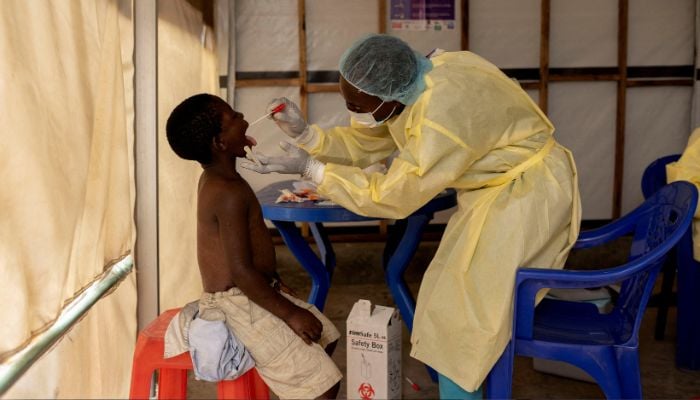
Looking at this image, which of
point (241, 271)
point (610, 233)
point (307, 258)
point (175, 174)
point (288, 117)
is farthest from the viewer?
point (175, 174)

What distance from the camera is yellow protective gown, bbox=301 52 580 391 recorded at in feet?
5.84

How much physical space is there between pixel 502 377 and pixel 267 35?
130 inches

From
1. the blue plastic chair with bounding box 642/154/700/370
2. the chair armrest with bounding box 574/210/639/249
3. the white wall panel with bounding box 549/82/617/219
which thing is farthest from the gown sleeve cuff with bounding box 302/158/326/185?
the white wall panel with bounding box 549/82/617/219

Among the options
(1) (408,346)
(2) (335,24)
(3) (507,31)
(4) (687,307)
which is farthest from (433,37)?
(4) (687,307)

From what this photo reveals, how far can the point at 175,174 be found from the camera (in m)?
3.28

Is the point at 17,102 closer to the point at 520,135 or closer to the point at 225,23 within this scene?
the point at 520,135

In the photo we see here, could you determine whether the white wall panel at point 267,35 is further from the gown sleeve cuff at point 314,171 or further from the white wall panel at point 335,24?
the gown sleeve cuff at point 314,171

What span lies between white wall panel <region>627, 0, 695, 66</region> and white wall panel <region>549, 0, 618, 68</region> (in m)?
0.14

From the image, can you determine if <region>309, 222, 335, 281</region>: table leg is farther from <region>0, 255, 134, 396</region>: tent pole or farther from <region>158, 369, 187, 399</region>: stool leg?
<region>158, 369, 187, 399</region>: stool leg

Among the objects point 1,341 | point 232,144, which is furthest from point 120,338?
point 232,144

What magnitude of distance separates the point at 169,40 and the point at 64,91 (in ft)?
4.64

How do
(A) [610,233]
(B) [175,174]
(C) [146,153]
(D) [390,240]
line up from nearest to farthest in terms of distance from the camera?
(A) [610,233] → (C) [146,153] → (D) [390,240] → (B) [175,174]

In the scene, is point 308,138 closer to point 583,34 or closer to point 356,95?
point 356,95

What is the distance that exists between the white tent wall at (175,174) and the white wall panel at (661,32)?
2.99 meters
